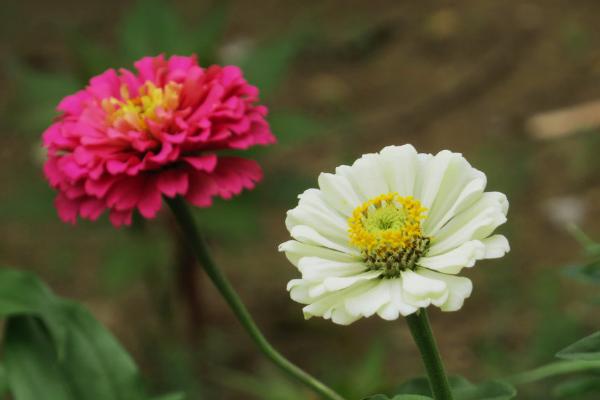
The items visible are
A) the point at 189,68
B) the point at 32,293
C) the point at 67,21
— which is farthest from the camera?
the point at 67,21

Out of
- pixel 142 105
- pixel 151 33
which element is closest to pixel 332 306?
pixel 142 105

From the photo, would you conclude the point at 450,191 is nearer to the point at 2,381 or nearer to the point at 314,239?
the point at 314,239

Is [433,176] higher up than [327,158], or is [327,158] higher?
[327,158]

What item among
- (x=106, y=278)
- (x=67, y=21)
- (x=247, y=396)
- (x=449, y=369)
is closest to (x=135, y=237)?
(x=106, y=278)

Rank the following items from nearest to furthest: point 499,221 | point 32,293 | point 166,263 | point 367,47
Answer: point 499,221, point 32,293, point 166,263, point 367,47

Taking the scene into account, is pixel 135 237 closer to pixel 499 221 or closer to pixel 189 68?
pixel 189 68

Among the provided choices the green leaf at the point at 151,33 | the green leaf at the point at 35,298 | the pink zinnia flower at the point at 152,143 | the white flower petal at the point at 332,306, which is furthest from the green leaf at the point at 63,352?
the green leaf at the point at 151,33

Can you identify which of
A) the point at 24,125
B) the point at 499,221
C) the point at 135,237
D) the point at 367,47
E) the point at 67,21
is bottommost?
the point at 499,221

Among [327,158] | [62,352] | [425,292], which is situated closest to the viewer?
[425,292]
